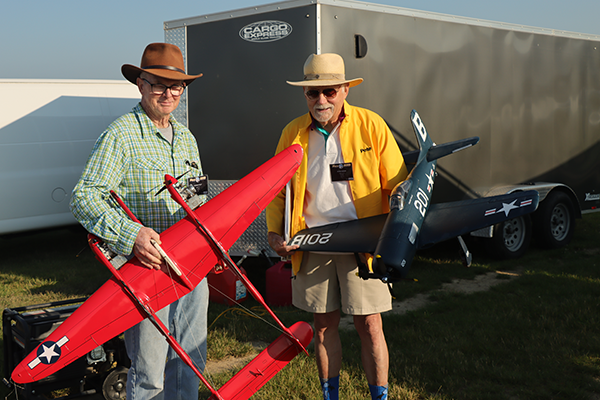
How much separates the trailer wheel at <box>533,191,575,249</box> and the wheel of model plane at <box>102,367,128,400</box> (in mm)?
6371

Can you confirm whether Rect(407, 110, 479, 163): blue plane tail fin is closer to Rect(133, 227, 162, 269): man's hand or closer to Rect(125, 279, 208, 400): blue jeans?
Rect(125, 279, 208, 400): blue jeans

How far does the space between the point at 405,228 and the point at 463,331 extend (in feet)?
7.08

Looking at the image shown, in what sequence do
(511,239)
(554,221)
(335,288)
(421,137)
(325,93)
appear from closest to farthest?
1. (325,93)
2. (335,288)
3. (421,137)
4. (511,239)
5. (554,221)

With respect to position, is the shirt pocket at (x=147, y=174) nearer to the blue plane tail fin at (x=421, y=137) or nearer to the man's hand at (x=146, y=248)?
the man's hand at (x=146, y=248)

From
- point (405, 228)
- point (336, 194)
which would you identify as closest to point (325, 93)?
point (336, 194)

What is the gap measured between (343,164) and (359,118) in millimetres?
300

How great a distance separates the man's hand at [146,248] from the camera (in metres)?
2.06

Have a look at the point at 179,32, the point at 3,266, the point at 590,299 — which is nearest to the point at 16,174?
the point at 3,266

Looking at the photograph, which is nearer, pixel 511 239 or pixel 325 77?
pixel 325 77

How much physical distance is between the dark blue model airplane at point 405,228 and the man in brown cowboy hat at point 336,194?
0.12m

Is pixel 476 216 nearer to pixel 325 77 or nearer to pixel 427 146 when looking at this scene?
pixel 427 146

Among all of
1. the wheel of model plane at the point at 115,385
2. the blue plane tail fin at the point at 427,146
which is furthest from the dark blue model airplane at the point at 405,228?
the wheel of model plane at the point at 115,385

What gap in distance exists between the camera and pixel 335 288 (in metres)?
2.88

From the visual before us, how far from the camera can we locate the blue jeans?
7.63ft
